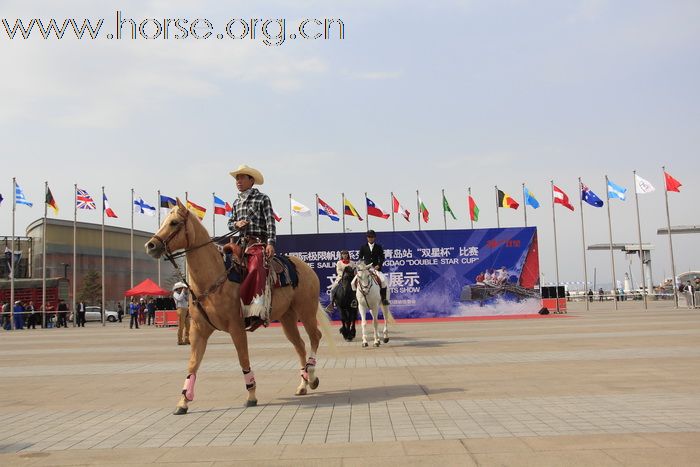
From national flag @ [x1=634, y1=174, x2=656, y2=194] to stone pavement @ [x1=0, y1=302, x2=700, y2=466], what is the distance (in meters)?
27.4

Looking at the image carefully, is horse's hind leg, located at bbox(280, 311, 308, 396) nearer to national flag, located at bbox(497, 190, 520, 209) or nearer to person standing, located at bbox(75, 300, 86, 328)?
national flag, located at bbox(497, 190, 520, 209)

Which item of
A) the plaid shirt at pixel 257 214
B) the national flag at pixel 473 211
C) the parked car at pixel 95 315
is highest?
the national flag at pixel 473 211

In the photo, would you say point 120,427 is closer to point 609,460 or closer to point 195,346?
point 195,346

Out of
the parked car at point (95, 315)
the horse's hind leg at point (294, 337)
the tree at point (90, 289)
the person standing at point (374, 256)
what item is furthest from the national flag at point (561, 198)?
the tree at point (90, 289)

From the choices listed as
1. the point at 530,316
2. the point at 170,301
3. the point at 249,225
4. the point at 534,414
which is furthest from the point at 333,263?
the point at 534,414

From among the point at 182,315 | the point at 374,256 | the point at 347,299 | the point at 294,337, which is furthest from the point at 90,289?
the point at 294,337

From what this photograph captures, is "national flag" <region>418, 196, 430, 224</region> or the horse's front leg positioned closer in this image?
the horse's front leg

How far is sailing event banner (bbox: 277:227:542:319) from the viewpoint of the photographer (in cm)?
3306

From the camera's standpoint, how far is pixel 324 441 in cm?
529

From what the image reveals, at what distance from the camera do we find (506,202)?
39594 millimetres

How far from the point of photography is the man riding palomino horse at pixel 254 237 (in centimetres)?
755

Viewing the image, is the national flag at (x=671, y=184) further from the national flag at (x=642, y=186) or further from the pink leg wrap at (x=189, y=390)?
the pink leg wrap at (x=189, y=390)

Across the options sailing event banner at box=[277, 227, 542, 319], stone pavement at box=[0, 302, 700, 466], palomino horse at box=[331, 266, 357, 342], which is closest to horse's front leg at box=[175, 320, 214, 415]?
stone pavement at box=[0, 302, 700, 466]

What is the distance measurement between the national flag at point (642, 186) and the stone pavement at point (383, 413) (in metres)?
27.4
